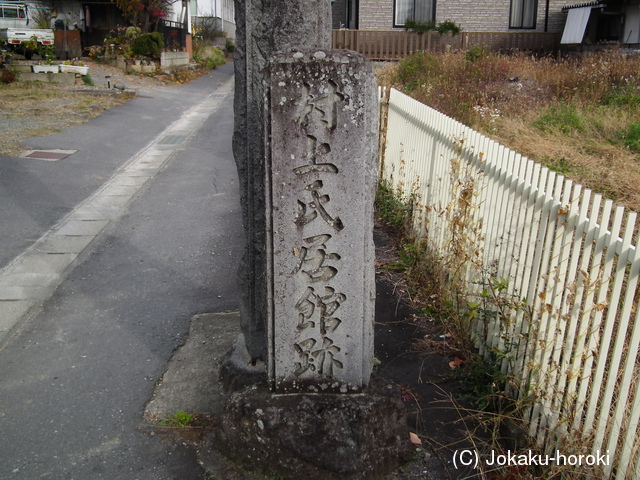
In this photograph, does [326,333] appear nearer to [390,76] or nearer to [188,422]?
[188,422]

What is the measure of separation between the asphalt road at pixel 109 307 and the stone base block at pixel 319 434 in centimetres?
37

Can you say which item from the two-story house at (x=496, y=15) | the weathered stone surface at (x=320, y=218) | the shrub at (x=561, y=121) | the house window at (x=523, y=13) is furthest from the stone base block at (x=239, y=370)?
the house window at (x=523, y=13)

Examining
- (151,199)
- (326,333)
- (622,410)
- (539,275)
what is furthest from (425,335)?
(151,199)

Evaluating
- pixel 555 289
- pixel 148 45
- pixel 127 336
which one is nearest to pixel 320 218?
pixel 555 289

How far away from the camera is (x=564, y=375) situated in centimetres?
317

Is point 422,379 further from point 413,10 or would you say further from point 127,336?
point 413,10

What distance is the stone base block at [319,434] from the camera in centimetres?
316

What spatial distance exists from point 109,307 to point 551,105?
31.7 feet

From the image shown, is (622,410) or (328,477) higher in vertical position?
(622,410)

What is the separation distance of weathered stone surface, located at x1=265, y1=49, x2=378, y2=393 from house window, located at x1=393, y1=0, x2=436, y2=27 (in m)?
20.8

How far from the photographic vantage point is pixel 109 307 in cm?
527

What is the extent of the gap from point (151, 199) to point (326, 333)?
19.3 feet

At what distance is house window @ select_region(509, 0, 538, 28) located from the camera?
75.0 ft

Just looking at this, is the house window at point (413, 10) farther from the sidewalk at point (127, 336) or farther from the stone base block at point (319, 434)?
the stone base block at point (319, 434)
